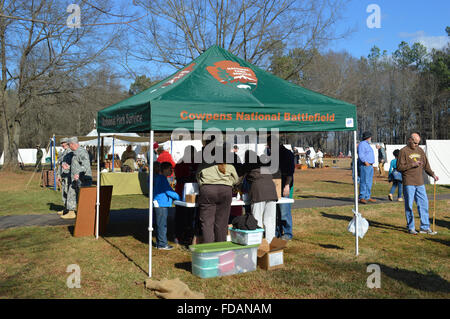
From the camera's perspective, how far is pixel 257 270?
5957 mm

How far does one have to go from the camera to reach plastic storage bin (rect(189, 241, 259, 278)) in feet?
18.2

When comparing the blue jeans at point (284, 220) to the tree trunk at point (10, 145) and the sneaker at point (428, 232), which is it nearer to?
the sneaker at point (428, 232)

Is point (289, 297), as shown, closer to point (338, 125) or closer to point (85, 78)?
point (338, 125)

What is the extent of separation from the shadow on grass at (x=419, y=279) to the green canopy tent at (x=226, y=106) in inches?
87.5

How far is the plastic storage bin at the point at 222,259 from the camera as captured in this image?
554 cm

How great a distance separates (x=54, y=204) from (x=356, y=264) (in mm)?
10292

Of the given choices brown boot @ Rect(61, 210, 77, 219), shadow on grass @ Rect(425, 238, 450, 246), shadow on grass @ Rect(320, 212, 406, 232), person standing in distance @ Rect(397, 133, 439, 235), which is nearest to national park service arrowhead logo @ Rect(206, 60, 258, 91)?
person standing in distance @ Rect(397, 133, 439, 235)

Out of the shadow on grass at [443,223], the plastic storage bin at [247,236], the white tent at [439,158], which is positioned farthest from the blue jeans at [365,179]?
the white tent at [439,158]

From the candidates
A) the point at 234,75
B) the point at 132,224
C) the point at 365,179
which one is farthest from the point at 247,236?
the point at 365,179

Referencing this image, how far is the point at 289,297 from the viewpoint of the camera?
16.0 ft

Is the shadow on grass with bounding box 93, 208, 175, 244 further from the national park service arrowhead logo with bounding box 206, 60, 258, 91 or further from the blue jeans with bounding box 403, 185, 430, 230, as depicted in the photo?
the blue jeans with bounding box 403, 185, 430, 230

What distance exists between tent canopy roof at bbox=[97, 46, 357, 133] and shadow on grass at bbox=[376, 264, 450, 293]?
2.22m
